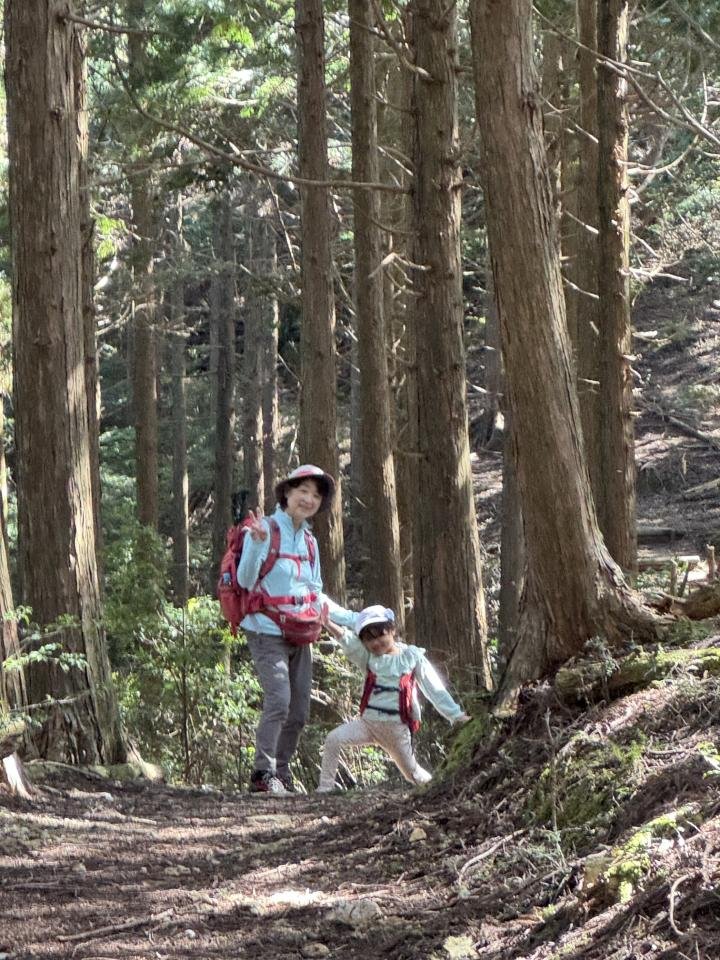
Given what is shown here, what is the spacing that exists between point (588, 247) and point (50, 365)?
32.5 feet

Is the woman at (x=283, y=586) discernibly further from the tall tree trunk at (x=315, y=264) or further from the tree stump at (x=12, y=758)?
the tall tree trunk at (x=315, y=264)

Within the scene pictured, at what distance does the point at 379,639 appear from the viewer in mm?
7457

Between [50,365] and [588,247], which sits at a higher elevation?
[588,247]

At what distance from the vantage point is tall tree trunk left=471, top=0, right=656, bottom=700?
18.9 ft

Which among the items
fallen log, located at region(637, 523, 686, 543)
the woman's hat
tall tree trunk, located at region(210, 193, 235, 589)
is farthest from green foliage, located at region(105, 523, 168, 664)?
tall tree trunk, located at region(210, 193, 235, 589)

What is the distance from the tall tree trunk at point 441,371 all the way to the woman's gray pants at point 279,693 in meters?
2.69

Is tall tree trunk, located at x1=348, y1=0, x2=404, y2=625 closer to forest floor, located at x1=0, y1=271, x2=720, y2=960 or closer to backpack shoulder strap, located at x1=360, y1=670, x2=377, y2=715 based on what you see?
backpack shoulder strap, located at x1=360, y1=670, x2=377, y2=715

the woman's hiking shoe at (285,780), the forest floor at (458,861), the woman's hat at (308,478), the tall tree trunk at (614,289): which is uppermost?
the tall tree trunk at (614,289)

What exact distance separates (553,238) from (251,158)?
1554 centimetres

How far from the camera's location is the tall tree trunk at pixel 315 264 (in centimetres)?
1468

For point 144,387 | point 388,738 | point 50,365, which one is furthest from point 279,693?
point 144,387

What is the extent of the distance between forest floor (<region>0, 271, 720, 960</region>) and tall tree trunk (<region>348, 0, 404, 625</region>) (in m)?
9.39

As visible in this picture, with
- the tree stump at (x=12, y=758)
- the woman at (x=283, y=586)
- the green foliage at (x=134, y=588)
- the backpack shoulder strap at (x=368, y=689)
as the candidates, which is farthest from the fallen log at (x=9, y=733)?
the green foliage at (x=134, y=588)

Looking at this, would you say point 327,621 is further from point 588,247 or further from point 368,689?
point 588,247
